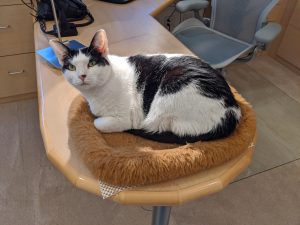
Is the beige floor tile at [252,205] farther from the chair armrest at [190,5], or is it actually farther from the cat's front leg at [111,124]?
the chair armrest at [190,5]

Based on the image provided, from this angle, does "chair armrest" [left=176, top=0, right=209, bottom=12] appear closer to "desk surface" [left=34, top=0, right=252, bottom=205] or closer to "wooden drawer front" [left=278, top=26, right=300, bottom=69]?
"desk surface" [left=34, top=0, right=252, bottom=205]

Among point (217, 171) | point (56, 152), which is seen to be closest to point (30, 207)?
point (56, 152)

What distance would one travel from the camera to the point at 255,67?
252 centimetres

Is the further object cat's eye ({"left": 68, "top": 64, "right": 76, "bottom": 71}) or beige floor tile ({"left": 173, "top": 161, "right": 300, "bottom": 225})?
beige floor tile ({"left": 173, "top": 161, "right": 300, "bottom": 225})

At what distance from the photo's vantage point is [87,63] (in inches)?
29.0

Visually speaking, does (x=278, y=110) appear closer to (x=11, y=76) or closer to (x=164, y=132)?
(x=164, y=132)

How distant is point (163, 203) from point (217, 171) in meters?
0.16

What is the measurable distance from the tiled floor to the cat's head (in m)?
0.84

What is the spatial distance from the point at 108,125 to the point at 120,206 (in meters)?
0.77

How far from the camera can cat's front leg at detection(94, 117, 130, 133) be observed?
77 centimetres

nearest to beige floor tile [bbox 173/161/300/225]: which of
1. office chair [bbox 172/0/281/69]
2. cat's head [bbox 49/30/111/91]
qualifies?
office chair [bbox 172/0/281/69]

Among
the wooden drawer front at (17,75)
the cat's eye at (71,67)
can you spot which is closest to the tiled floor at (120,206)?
the wooden drawer front at (17,75)

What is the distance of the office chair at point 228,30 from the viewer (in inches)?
56.4

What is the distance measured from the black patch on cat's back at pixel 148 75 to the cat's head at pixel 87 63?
112mm
